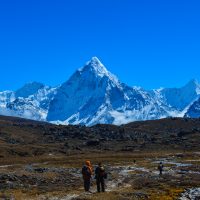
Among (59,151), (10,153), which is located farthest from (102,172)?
(59,151)

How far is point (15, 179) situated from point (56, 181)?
573 cm

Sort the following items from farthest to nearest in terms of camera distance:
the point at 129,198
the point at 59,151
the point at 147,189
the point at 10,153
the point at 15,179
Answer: the point at 59,151, the point at 10,153, the point at 15,179, the point at 147,189, the point at 129,198

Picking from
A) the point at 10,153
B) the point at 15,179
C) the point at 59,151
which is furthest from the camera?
the point at 59,151

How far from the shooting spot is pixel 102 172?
5038 centimetres

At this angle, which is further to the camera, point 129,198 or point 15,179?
point 15,179

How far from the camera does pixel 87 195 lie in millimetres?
48656

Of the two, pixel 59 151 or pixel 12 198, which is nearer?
pixel 12 198

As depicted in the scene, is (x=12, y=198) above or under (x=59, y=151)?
under

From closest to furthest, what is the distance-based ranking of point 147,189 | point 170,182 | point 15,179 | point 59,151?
point 147,189 < point 170,182 < point 15,179 < point 59,151

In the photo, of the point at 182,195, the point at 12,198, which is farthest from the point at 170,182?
the point at 12,198

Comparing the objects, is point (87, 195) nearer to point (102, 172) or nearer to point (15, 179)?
point (102, 172)

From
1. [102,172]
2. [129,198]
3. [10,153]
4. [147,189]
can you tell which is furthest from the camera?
[10,153]

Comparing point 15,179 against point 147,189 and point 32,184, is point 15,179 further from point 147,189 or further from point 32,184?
point 147,189

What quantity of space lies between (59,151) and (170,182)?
443ft
